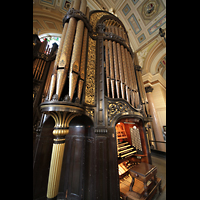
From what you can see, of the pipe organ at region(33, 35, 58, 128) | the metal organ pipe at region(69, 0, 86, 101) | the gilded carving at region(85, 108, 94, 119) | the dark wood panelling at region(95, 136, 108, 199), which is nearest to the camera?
the dark wood panelling at region(95, 136, 108, 199)

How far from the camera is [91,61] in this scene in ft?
6.16

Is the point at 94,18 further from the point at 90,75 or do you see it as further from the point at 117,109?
the point at 117,109

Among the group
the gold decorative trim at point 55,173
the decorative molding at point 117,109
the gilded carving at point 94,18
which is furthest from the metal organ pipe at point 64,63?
the gilded carving at point 94,18

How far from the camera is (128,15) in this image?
5.84 m

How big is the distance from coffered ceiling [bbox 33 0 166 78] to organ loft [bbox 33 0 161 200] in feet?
14.6

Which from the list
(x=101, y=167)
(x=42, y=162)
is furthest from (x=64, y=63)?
(x=42, y=162)

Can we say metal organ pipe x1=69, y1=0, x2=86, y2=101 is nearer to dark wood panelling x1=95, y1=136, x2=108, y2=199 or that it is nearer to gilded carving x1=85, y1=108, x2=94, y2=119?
gilded carving x1=85, y1=108, x2=94, y2=119

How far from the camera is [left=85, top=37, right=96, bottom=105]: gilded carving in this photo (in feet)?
5.09

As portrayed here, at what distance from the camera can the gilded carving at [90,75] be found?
1551mm

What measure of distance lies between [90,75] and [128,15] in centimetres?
731

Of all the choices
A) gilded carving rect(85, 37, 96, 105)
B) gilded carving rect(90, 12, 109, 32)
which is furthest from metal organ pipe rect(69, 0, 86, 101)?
gilded carving rect(90, 12, 109, 32)

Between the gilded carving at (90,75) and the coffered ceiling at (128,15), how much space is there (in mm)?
4554

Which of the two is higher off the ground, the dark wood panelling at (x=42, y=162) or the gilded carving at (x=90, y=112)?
the gilded carving at (x=90, y=112)

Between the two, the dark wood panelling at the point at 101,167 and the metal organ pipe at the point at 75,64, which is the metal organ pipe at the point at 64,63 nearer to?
the metal organ pipe at the point at 75,64
